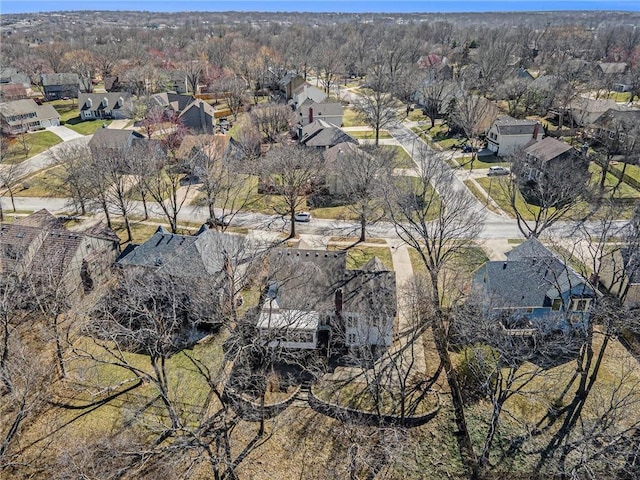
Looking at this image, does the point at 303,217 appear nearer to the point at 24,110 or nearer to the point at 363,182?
the point at 363,182

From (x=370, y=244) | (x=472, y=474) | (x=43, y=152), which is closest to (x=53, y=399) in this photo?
(x=472, y=474)

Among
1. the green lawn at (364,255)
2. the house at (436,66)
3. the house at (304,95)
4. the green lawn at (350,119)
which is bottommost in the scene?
the green lawn at (364,255)

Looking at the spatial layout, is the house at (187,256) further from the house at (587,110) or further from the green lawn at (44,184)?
the house at (587,110)

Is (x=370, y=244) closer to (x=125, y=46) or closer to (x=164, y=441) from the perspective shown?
(x=164, y=441)

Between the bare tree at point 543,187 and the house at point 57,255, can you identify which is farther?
the bare tree at point 543,187

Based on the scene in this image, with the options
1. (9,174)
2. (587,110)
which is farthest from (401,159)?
(9,174)

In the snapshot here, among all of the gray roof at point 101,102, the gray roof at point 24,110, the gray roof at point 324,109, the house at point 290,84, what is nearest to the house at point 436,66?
the house at point 290,84
